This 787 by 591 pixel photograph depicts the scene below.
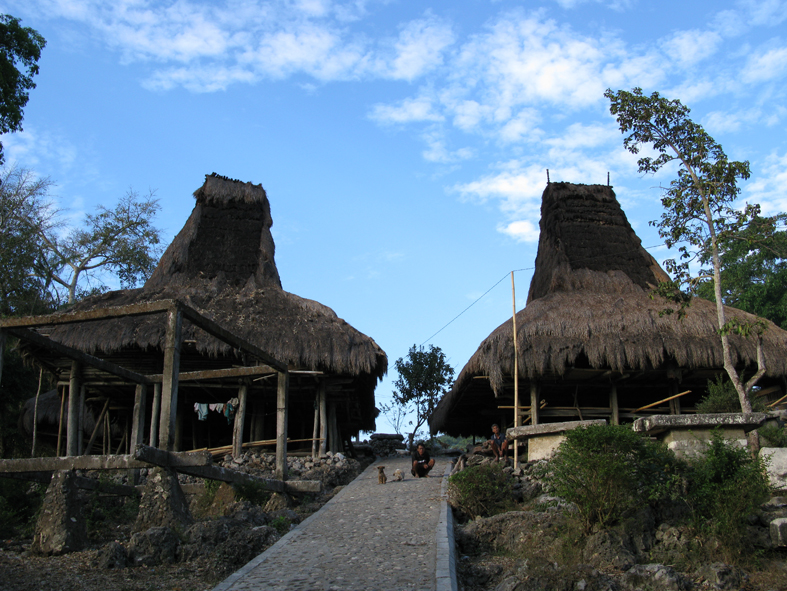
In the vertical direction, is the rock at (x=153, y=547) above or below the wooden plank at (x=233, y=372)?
below

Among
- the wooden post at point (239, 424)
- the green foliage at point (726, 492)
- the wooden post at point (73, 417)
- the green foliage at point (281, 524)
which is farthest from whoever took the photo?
the wooden post at point (239, 424)

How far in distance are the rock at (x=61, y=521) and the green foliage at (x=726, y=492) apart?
6.06m

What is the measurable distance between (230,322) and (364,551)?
344 inches

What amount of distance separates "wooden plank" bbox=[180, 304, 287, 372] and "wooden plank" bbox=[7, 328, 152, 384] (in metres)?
1.98

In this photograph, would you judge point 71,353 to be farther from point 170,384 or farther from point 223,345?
point 223,345

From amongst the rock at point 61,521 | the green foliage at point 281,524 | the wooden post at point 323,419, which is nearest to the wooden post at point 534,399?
the wooden post at point 323,419

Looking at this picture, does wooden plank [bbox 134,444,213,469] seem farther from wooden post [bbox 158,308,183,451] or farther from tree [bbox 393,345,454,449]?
tree [bbox 393,345,454,449]

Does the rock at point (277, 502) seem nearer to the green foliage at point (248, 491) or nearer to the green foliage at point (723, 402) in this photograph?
the green foliage at point (248, 491)

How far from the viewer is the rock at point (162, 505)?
6496 millimetres

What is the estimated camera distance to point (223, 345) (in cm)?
1331

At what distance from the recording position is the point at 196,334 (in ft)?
44.6

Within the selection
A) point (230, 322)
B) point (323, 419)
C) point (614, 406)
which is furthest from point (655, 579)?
point (230, 322)

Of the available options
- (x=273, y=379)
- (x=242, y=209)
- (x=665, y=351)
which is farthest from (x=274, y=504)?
(x=242, y=209)

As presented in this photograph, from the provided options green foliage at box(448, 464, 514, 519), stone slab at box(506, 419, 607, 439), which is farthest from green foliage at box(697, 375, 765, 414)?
green foliage at box(448, 464, 514, 519)
